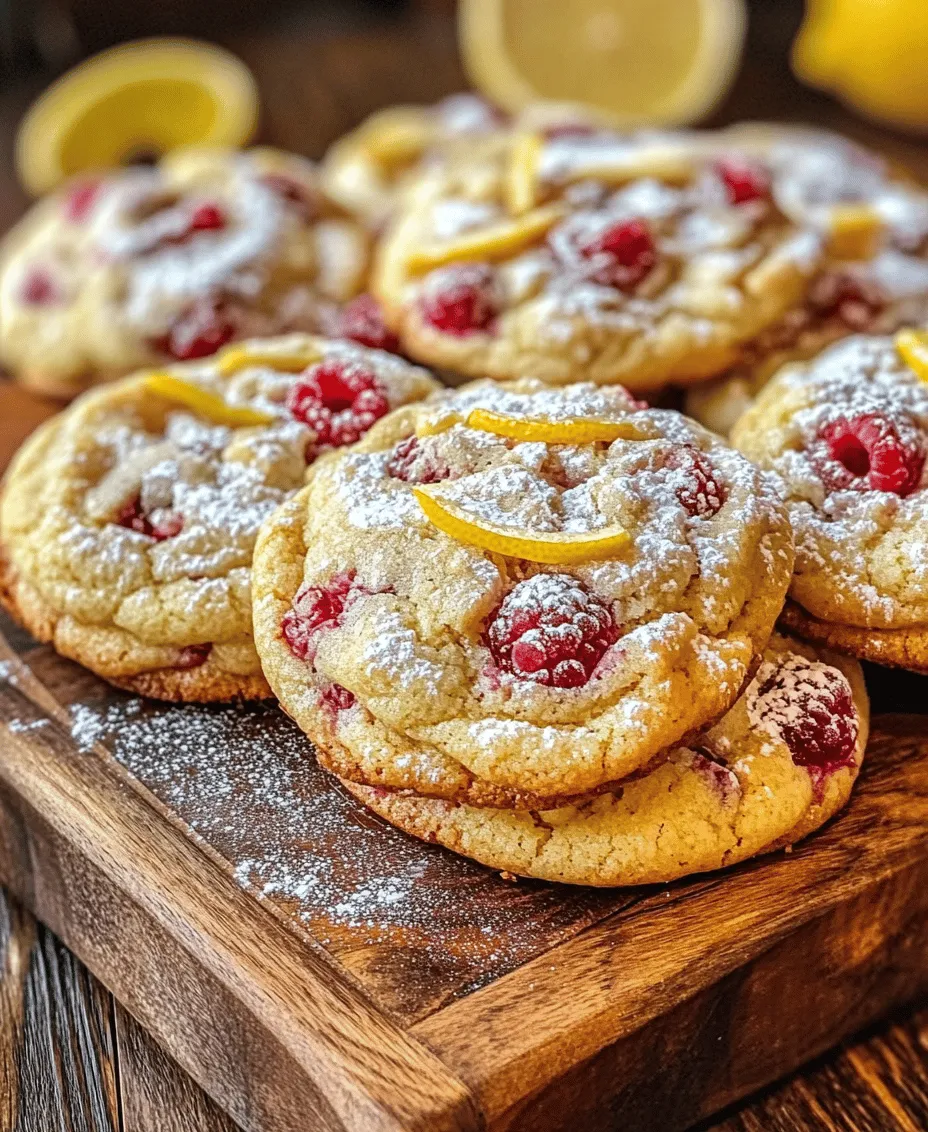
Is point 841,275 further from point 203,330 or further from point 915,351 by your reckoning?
point 203,330

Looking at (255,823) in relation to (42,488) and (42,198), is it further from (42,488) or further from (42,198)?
(42,198)

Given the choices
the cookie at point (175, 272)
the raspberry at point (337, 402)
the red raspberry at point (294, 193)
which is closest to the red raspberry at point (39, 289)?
the cookie at point (175, 272)

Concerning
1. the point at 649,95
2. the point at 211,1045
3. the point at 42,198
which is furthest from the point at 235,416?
the point at 649,95

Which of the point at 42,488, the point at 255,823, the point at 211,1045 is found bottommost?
the point at 211,1045

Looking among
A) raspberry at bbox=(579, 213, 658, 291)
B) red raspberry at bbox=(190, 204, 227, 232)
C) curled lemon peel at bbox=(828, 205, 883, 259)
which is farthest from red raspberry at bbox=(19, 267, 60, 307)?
curled lemon peel at bbox=(828, 205, 883, 259)

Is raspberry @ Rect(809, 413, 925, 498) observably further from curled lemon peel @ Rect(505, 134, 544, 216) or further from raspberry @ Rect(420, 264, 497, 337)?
curled lemon peel @ Rect(505, 134, 544, 216)
